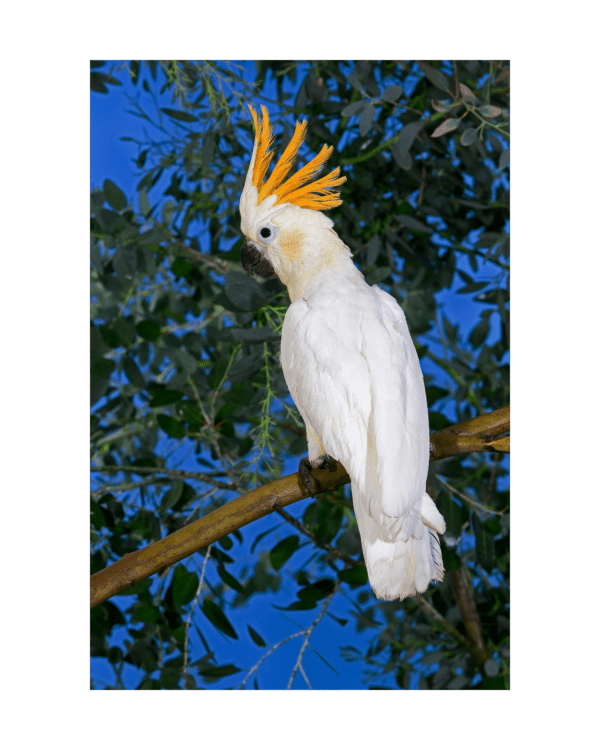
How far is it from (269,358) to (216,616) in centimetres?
96

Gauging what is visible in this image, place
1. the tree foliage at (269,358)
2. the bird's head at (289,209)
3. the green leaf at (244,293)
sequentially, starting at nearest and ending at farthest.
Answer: the bird's head at (289,209), the green leaf at (244,293), the tree foliage at (269,358)

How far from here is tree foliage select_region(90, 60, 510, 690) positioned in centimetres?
245

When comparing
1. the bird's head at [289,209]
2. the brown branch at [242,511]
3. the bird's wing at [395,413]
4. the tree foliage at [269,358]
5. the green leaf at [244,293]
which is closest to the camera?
the bird's wing at [395,413]

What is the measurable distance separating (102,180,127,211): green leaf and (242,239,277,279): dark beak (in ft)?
1.90

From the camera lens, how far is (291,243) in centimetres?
215

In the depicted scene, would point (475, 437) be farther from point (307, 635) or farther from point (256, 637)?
point (256, 637)

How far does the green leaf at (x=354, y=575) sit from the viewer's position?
240cm

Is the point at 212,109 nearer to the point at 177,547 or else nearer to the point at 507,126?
the point at 507,126

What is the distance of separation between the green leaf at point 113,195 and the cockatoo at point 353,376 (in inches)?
22.4

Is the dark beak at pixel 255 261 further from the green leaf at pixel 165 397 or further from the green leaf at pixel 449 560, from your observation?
the green leaf at pixel 449 560

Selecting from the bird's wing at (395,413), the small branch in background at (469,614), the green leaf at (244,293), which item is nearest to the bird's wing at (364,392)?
the bird's wing at (395,413)

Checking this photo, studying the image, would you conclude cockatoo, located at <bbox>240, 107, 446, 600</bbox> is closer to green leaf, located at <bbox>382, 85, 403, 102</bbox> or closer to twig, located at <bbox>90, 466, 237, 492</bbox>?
green leaf, located at <bbox>382, 85, 403, 102</bbox>

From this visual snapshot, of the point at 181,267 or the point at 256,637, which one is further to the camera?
the point at 181,267

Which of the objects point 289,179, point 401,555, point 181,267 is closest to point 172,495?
point 181,267
